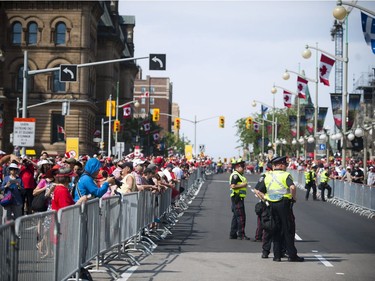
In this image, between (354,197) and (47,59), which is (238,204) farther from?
(47,59)

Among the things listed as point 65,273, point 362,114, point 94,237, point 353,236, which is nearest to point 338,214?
point 353,236

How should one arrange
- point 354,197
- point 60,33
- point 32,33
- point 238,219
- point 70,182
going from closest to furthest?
point 70,182
point 238,219
point 354,197
point 60,33
point 32,33

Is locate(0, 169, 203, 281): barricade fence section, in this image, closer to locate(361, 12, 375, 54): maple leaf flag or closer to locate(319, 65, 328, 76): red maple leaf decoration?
locate(361, 12, 375, 54): maple leaf flag

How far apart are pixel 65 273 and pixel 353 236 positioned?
39.8ft

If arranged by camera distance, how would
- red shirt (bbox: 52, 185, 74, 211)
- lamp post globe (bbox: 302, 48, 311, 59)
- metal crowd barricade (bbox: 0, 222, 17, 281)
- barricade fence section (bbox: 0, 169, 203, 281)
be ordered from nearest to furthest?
metal crowd barricade (bbox: 0, 222, 17, 281)
barricade fence section (bbox: 0, 169, 203, 281)
red shirt (bbox: 52, 185, 74, 211)
lamp post globe (bbox: 302, 48, 311, 59)

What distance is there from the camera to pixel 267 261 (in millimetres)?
15250

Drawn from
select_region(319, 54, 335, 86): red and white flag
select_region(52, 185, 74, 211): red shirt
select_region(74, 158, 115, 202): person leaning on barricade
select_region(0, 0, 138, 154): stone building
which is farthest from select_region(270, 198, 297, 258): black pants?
select_region(0, 0, 138, 154): stone building

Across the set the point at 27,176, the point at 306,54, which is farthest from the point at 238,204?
the point at 306,54

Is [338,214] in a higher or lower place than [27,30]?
lower

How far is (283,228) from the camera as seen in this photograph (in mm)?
15305

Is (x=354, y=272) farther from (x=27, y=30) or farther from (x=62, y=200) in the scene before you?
(x=27, y=30)

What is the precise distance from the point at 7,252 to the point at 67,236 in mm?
2907

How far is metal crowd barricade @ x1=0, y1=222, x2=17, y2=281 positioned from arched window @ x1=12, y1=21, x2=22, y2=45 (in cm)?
7013

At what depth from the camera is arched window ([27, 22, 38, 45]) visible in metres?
75.9
